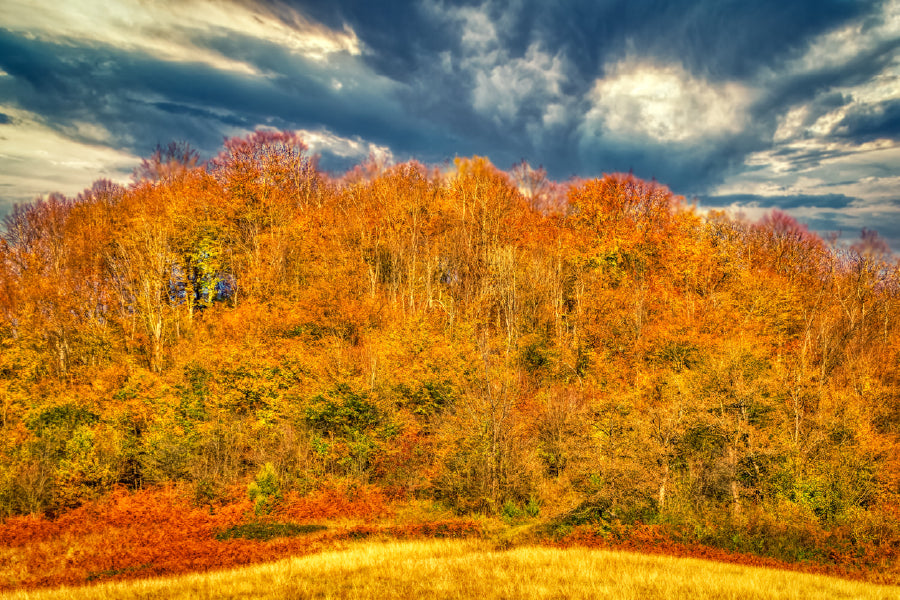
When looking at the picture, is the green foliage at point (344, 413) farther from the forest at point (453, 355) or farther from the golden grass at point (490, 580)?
the golden grass at point (490, 580)

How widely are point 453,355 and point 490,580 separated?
77.2 ft

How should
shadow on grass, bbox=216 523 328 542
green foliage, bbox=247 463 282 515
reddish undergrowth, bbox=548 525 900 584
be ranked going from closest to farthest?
reddish undergrowth, bbox=548 525 900 584 < shadow on grass, bbox=216 523 328 542 < green foliage, bbox=247 463 282 515

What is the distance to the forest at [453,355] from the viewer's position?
22547 millimetres

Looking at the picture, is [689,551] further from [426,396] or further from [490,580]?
[426,396]

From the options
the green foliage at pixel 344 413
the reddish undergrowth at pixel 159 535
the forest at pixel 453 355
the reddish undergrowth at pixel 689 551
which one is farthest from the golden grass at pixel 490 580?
the green foliage at pixel 344 413

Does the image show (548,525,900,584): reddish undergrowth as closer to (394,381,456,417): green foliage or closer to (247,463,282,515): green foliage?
(247,463,282,515): green foliage

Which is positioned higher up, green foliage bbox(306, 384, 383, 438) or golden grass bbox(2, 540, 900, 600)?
green foliage bbox(306, 384, 383, 438)

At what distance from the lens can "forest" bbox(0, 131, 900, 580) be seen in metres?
22.5

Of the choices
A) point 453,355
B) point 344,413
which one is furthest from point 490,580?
point 453,355

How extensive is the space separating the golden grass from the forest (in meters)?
4.92

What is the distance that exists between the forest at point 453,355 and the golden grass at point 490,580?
492 cm

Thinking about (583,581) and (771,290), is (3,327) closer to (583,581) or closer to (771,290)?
(583,581)

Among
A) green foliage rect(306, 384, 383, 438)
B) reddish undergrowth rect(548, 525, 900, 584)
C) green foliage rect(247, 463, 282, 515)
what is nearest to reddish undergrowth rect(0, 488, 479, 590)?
green foliage rect(247, 463, 282, 515)

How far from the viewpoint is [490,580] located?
1322 cm
